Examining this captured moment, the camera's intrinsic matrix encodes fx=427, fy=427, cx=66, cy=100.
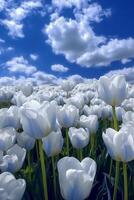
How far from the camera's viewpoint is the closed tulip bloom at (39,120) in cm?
268

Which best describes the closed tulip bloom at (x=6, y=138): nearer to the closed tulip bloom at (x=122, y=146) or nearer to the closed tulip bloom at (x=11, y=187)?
the closed tulip bloom at (x=122, y=146)

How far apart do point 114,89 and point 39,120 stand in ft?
3.19

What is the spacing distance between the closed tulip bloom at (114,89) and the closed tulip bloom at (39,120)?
32.7 inches

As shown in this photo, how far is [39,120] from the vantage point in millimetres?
2682

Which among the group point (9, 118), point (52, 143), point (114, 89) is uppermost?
point (114, 89)

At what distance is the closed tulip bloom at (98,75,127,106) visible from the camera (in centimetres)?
344

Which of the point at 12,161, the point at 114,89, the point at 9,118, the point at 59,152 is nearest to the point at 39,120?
the point at 12,161

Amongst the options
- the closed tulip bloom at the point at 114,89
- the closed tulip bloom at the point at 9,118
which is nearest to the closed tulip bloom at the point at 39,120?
the closed tulip bloom at the point at 114,89

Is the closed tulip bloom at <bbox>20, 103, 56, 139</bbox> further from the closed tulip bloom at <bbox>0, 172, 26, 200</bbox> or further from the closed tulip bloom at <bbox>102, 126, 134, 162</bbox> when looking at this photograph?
the closed tulip bloom at <bbox>0, 172, 26, 200</bbox>

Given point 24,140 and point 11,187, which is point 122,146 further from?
point 24,140

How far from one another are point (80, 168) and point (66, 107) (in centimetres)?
174

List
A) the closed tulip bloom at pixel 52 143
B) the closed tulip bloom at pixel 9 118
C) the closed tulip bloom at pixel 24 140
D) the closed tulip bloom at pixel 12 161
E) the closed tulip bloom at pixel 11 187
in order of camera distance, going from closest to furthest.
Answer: the closed tulip bloom at pixel 11 187
the closed tulip bloom at pixel 12 161
the closed tulip bloom at pixel 52 143
the closed tulip bloom at pixel 24 140
the closed tulip bloom at pixel 9 118

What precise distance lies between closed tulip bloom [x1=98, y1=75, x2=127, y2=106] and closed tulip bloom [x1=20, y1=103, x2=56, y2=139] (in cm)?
83

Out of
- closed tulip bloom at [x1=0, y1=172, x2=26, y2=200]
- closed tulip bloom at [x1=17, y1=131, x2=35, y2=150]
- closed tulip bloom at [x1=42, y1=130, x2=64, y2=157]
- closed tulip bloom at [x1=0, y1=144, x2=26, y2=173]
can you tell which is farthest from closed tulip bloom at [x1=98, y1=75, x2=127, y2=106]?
closed tulip bloom at [x1=0, y1=172, x2=26, y2=200]
